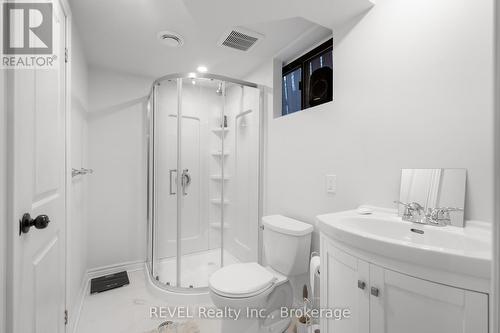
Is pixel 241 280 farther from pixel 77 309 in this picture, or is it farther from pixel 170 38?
pixel 170 38

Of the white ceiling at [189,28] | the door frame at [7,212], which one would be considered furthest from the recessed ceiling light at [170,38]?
the door frame at [7,212]

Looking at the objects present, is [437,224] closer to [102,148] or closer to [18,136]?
[18,136]

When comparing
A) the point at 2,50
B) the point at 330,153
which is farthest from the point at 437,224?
the point at 2,50

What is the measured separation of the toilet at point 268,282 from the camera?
1.44 metres

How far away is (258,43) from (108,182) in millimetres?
2216

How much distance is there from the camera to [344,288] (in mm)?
1003

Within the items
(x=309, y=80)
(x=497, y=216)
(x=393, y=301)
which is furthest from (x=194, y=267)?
(x=497, y=216)

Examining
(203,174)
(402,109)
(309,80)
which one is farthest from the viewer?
(203,174)

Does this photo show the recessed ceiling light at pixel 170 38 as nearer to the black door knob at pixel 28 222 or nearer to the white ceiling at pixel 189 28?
the white ceiling at pixel 189 28

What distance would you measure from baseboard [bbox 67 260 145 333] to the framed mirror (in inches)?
93.2

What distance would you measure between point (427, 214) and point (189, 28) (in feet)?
6.77

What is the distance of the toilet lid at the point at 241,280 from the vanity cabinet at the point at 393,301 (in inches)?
19.8

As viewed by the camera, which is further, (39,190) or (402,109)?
(402,109)

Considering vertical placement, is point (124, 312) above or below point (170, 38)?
below
